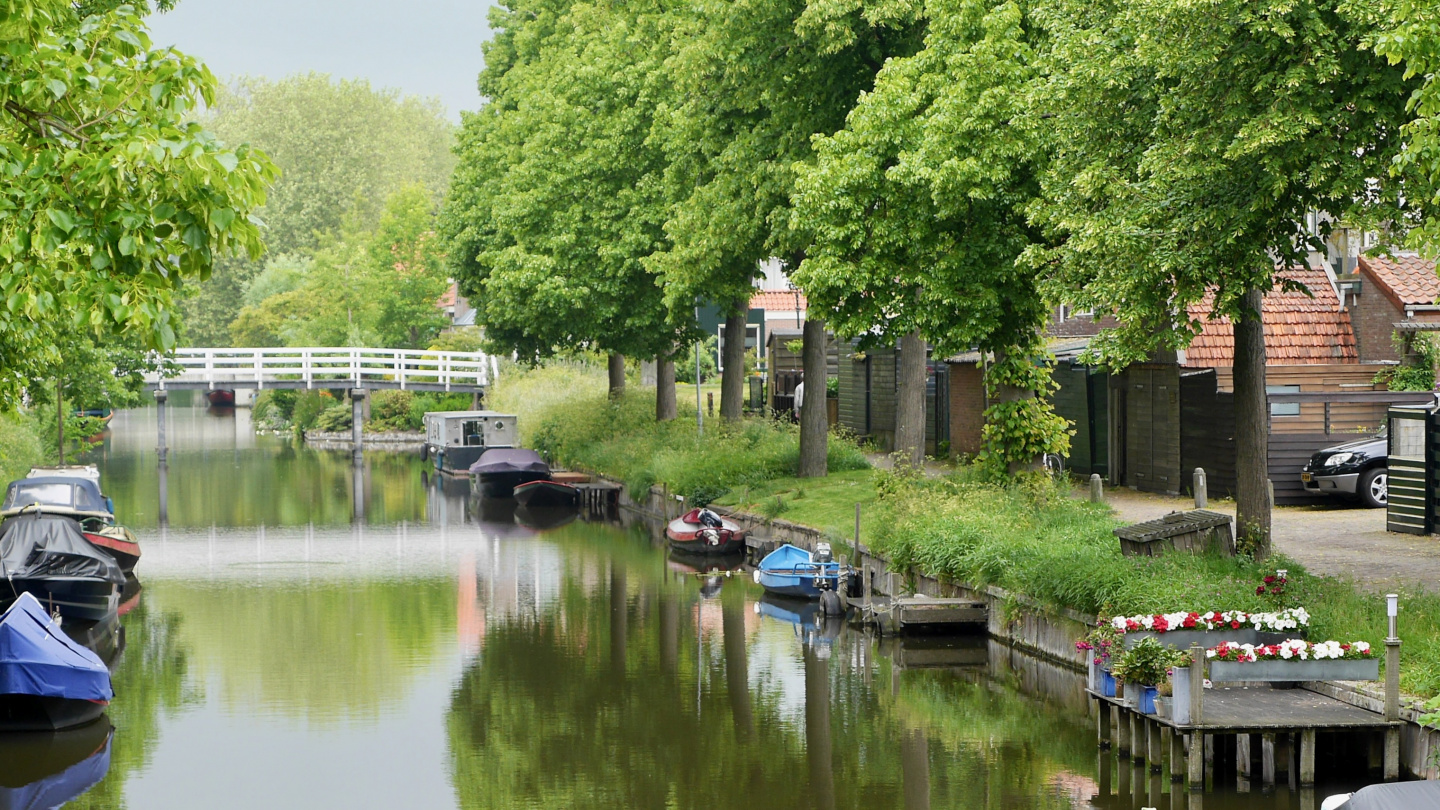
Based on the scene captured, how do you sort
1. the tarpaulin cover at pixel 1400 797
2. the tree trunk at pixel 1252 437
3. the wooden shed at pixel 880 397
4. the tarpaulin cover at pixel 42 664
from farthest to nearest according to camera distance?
1. the wooden shed at pixel 880 397
2. the tree trunk at pixel 1252 437
3. the tarpaulin cover at pixel 42 664
4. the tarpaulin cover at pixel 1400 797

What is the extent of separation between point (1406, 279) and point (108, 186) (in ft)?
79.5

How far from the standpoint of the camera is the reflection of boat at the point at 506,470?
4306 cm

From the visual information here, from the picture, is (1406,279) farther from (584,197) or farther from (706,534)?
(584,197)

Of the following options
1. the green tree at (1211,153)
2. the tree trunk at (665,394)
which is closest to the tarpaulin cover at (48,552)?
the green tree at (1211,153)

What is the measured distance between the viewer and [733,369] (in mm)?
37062

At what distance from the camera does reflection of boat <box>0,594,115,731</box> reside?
16.7m

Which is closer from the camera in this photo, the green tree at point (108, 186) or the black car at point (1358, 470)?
the green tree at point (108, 186)

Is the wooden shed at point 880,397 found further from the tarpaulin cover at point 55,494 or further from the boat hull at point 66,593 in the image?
the boat hull at point 66,593

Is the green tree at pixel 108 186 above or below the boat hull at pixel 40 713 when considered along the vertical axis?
above

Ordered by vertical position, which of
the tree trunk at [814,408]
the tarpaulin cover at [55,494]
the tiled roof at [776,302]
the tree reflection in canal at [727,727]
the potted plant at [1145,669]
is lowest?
the tree reflection in canal at [727,727]

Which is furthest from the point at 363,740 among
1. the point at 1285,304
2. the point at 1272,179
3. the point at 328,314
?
the point at 328,314

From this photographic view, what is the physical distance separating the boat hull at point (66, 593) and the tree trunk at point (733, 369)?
52.5 ft

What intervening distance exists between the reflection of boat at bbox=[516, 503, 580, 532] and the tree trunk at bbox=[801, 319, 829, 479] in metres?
7.45

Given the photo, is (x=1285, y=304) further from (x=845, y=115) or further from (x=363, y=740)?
(x=363, y=740)
